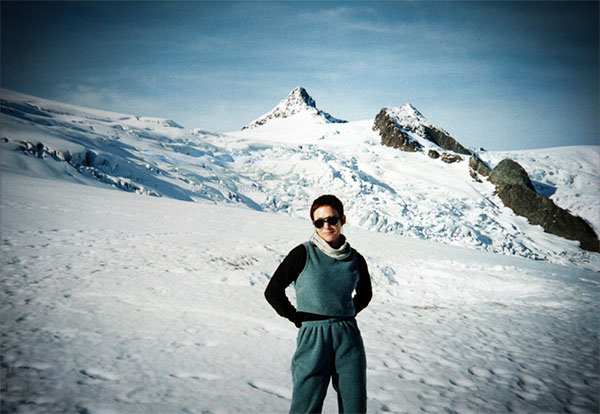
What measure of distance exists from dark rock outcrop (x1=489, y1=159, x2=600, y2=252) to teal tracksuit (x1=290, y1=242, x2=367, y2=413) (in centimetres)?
2638

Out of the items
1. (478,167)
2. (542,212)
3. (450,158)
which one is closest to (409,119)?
(450,158)

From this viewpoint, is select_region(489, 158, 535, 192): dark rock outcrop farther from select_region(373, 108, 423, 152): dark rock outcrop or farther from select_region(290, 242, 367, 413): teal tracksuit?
select_region(290, 242, 367, 413): teal tracksuit

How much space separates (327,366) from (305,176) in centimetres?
2049

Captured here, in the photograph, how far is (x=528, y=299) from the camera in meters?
6.71

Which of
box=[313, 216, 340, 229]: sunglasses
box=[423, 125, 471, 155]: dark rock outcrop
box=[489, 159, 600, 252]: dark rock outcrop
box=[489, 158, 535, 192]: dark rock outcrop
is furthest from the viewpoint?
box=[423, 125, 471, 155]: dark rock outcrop

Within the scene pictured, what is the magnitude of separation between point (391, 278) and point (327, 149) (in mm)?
22654

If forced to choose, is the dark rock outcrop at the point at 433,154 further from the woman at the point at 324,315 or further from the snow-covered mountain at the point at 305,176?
the woman at the point at 324,315

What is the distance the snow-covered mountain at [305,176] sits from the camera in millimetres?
14766

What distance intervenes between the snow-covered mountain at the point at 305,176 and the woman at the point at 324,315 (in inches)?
581

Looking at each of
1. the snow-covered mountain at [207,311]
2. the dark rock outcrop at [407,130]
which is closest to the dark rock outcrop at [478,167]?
the dark rock outcrop at [407,130]

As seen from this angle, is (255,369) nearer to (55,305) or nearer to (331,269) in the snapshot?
(331,269)

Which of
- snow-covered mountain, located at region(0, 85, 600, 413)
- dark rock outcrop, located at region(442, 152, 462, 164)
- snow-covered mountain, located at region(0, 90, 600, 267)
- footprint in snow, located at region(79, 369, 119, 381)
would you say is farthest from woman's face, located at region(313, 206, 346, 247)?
dark rock outcrop, located at region(442, 152, 462, 164)

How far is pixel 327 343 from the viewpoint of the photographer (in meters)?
1.66

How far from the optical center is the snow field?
2699 millimetres
